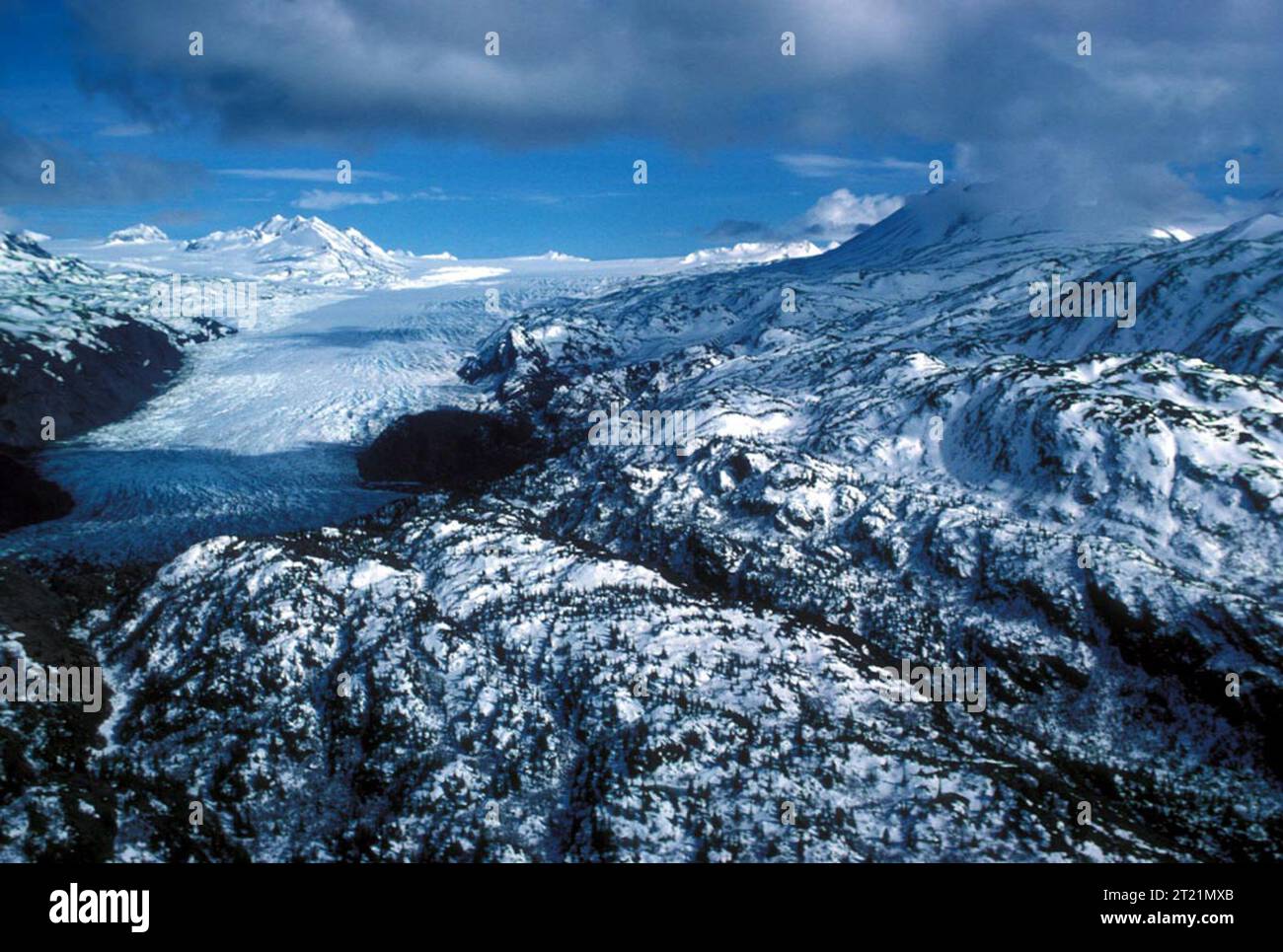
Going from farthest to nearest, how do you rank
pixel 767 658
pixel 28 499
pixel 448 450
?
1. pixel 448 450
2. pixel 28 499
3. pixel 767 658

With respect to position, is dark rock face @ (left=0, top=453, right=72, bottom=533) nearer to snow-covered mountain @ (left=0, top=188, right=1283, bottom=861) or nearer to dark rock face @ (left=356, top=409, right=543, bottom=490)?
snow-covered mountain @ (left=0, top=188, right=1283, bottom=861)

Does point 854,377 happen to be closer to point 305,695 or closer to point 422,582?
point 422,582

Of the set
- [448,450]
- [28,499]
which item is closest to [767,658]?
[448,450]

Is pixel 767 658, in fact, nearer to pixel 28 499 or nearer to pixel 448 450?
pixel 448 450

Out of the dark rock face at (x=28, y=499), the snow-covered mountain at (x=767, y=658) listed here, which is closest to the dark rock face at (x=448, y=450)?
the dark rock face at (x=28, y=499)

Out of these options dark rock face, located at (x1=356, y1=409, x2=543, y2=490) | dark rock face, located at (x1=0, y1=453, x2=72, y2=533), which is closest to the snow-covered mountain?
dark rock face, located at (x1=0, y1=453, x2=72, y2=533)

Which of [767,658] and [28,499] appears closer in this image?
[767,658]

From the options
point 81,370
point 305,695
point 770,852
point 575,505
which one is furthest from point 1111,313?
point 81,370
